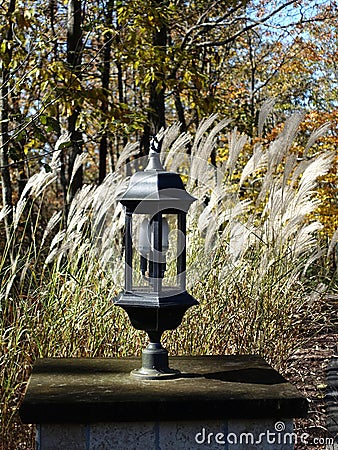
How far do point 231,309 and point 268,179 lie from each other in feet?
2.57

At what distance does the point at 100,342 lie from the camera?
346cm

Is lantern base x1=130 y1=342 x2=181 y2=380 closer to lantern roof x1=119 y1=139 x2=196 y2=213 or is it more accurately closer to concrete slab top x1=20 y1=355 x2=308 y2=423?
concrete slab top x1=20 y1=355 x2=308 y2=423

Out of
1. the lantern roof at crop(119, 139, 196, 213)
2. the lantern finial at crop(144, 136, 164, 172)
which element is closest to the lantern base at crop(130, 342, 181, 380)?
the lantern roof at crop(119, 139, 196, 213)

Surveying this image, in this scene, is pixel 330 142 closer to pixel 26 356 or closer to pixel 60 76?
pixel 60 76

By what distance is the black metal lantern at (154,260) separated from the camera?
2.49 meters

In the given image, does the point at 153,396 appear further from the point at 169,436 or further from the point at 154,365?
the point at 154,365

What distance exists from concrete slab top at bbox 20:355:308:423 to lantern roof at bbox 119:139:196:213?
61 cm

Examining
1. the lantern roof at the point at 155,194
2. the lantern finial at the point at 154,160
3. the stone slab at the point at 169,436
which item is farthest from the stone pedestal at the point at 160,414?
the lantern finial at the point at 154,160

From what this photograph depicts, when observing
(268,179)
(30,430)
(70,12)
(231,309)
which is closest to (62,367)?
(30,430)

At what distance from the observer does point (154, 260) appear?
98.1 inches

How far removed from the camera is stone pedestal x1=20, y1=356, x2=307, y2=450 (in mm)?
2252

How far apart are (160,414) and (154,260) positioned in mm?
518

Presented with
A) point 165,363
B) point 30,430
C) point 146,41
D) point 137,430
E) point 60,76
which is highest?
point 146,41

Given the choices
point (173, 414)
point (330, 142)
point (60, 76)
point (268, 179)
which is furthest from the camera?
point (330, 142)
